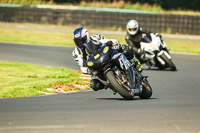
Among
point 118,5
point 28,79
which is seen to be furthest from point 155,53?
point 118,5

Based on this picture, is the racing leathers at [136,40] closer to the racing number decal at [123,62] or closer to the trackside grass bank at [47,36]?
the trackside grass bank at [47,36]

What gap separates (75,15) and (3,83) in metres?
19.3

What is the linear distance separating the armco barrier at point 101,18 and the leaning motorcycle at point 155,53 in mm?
11113

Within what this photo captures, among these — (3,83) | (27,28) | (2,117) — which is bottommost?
(27,28)

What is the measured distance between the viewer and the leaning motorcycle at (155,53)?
16984mm

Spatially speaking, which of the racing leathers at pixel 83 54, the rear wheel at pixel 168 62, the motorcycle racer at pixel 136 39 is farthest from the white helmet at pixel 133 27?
the racing leathers at pixel 83 54

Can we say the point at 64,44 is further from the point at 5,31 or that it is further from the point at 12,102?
the point at 12,102

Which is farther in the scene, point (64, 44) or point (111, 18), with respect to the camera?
point (111, 18)

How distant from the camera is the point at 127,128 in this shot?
6.29 m

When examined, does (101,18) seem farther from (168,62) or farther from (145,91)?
(145,91)

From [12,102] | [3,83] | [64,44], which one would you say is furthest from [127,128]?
[64,44]

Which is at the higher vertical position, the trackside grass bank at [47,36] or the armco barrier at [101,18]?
the armco barrier at [101,18]

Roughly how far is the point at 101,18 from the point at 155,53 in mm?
14093

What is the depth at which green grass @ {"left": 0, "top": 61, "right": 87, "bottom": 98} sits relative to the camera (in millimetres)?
11633
